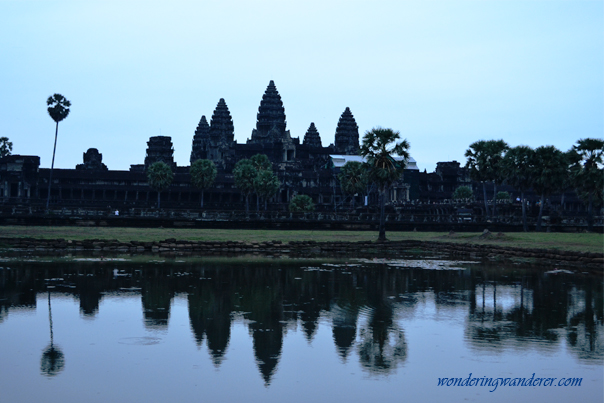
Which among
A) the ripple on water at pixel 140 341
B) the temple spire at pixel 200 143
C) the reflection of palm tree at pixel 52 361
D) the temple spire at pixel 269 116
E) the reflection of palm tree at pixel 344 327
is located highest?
the temple spire at pixel 269 116

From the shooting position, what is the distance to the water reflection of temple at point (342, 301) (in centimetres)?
1556

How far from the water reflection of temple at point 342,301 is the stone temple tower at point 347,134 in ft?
526

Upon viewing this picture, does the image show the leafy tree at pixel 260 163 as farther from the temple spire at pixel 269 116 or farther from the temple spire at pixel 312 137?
the temple spire at pixel 312 137

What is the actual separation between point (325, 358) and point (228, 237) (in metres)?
37.7

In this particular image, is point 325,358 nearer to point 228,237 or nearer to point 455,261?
point 455,261

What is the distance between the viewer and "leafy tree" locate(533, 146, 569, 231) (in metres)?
64.4

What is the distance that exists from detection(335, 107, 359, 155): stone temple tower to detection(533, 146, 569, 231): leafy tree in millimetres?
125156

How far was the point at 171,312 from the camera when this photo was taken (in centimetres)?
1889

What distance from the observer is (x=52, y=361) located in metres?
13.3

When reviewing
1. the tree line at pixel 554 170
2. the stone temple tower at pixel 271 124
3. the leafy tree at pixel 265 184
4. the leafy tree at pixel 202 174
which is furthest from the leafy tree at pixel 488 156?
the stone temple tower at pixel 271 124

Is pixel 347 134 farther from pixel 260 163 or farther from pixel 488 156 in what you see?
pixel 488 156

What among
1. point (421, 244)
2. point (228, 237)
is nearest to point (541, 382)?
point (421, 244)

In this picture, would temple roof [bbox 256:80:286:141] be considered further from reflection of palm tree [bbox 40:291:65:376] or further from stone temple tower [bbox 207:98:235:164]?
reflection of palm tree [bbox 40:291:65:376]

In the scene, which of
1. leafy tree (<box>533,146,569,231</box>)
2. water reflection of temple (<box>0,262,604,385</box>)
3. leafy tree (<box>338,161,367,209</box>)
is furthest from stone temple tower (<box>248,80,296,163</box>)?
water reflection of temple (<box>0,262,604,385</box>)
